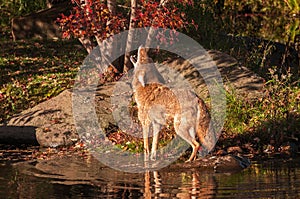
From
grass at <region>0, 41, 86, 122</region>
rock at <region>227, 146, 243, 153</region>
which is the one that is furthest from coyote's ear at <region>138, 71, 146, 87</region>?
grass at <region>0, 41, 86, 122</region>

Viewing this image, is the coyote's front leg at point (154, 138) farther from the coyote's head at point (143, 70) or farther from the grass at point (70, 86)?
the grass at point (70, 86)

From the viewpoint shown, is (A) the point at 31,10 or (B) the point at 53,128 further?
(A) the point at 31,10

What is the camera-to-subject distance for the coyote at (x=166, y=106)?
10.5 metres

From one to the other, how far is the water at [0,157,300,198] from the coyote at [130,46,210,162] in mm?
687

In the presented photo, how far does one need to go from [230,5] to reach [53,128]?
10.3 meters

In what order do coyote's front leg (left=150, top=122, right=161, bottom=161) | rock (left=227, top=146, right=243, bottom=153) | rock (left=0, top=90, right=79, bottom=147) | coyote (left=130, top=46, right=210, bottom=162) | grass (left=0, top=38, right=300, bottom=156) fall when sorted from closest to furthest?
1. coyote (left=130, top=46, right=210, bottom=162)
2. coyote's front leg (left=150, top=122, right=161, bottom=161)
3. rock (left=227, top=146, right=243, bottom=153)
4. grass (left=0, top=38, right=300, bottom=156)
5. rock (left=0, top=90, right=79, bottom=147)

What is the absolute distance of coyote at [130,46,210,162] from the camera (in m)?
10.5

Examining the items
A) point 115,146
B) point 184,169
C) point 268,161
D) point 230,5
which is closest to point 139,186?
point 184,169

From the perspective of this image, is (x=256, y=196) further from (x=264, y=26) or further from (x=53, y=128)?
(x=264, y=26)

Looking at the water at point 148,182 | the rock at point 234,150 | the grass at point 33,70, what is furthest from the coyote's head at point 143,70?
the grass at point 33,70

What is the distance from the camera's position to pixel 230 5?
22.4 m

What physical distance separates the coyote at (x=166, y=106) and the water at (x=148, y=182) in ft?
2.25

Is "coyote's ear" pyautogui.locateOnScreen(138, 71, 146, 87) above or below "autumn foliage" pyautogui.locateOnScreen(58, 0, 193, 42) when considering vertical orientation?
below

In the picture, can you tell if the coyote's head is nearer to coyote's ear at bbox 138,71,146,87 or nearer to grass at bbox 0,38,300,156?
coyote's ear at bbox 138,71,146,87
